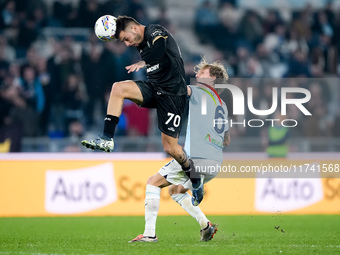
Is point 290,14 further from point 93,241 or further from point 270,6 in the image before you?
point 93,241

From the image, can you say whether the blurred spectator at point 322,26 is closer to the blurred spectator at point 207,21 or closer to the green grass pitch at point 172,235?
the blurred spectator at point 207,21

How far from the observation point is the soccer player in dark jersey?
756cm

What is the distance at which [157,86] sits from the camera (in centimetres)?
786

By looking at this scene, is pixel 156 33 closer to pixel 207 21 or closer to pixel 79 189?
pixel 79 189

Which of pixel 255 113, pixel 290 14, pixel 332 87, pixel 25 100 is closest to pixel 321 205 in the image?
pixel 255 113

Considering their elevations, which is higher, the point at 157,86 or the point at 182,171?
the point at 157,86

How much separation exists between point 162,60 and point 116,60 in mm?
7571

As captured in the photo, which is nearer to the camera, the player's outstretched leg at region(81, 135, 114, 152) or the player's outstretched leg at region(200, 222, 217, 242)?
the player's outstretched leg at region(81, 135, 114, 152)

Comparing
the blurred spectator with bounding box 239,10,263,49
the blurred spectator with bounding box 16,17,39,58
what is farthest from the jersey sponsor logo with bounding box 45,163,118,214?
the blurred spectator with bounding box 239,10,263,49

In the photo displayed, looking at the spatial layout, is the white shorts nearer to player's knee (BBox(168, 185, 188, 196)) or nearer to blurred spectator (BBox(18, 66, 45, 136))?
player's knee (BBox(168, 185, 188, 196))

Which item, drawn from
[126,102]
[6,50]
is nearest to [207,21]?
[126,102]

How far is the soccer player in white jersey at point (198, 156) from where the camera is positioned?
318 inches

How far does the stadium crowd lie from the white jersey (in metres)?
5.36

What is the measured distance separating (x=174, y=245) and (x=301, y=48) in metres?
11.2
